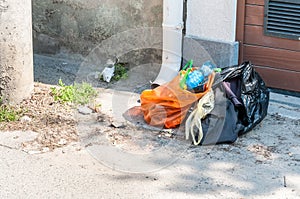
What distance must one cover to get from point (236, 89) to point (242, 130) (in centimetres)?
35

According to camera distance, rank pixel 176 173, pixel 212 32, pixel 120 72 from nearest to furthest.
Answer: pixel 176 173
pixel 212 32
pixel 120 72

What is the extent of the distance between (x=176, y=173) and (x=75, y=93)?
5.42 feet

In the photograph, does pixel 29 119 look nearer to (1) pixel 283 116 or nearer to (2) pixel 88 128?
(2) pixel 88 128

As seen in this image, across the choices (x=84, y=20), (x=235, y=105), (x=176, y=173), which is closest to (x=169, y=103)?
(x=235, y=105)

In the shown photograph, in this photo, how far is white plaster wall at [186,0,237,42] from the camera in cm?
587

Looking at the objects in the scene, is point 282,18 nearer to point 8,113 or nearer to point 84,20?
point 84,20

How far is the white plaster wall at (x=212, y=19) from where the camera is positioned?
5.87 meters

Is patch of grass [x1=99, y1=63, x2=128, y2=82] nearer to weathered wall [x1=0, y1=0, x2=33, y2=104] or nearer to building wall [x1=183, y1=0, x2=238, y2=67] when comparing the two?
building wall [x1=183, y1=0, x2=238, y2=67]

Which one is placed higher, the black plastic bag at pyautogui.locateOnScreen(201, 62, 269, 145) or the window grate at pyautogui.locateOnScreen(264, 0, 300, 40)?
the window grate at pyautogui.locateOnScreen(264, 0, 300, 40)

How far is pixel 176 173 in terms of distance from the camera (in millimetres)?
4586

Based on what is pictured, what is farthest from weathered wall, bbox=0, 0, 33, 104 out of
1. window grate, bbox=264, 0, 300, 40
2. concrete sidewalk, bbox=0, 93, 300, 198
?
window grate, bbox=264, 0, 300, 40

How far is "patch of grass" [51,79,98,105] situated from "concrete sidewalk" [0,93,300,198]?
0.68 metres

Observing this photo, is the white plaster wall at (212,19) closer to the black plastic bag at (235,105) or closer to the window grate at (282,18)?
the window grate at (282,18)

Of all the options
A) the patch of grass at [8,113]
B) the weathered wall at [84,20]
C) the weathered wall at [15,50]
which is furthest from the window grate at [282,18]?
the patch of grass at [8,113]
